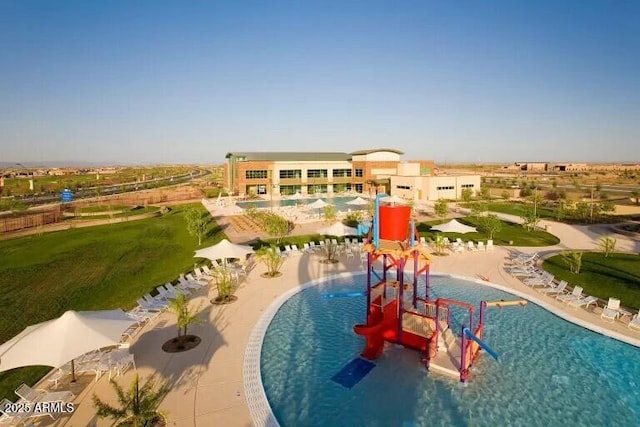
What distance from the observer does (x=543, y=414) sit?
358 inches

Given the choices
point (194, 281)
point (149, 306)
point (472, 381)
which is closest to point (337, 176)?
point (194, 281)

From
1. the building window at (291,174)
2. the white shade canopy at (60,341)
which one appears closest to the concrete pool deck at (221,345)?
the white shade canopy at (60,341)

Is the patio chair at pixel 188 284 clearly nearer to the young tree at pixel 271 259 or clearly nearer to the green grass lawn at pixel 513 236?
the young tree at pixel 271 259

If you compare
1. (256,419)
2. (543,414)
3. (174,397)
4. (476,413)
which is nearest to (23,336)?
(174,397)

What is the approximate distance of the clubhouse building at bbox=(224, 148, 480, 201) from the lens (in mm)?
56656

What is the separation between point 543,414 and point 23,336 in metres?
13.0

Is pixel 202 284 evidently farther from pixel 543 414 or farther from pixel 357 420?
pixel 543 414

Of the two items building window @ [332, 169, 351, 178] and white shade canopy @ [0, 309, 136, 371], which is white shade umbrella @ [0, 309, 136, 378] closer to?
white shade canopy @ [0, 309, 136, 371]

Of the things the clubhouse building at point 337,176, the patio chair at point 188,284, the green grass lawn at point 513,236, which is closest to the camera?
the patio chair at point 188,284

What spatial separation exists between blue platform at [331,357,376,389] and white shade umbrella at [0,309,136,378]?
19.7 feet

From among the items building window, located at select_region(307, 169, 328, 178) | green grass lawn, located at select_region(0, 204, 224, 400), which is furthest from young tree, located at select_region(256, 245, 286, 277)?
building window, located at select_region(307, 169, 328, 178)

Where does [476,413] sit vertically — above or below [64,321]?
below

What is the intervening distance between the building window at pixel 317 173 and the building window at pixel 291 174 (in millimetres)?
1733

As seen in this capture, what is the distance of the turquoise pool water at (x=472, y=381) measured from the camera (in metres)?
9.05
